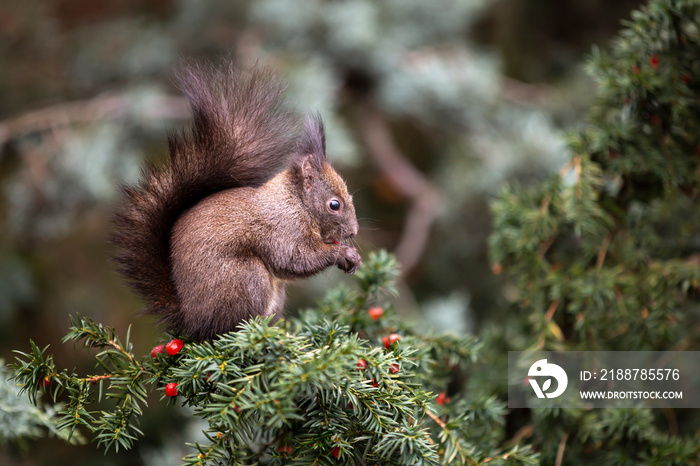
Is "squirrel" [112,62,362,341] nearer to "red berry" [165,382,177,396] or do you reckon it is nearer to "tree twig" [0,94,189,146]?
"red berry" [165,382,177,396]

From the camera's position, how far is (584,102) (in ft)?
6.84

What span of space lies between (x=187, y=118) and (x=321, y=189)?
0.94 metres

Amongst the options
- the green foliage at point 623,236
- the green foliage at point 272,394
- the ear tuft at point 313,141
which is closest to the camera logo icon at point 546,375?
the green foliage at point 623,236

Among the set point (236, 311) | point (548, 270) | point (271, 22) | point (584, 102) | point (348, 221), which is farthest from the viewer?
point (584, 102)

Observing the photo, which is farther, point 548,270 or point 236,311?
point 548,270

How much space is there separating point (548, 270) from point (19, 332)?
1708 millimetres

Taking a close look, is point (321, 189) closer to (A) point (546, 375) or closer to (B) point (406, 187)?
(A) point (546, 375)

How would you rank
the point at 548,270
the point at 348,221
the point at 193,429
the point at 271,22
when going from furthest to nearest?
the point at 271,22 < the point at 193,429 < the point at 548,270 < the point at 348,221

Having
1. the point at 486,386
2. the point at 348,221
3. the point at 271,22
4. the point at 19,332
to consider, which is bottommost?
the point at 19,332

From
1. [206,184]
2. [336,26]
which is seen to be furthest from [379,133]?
[206,184]

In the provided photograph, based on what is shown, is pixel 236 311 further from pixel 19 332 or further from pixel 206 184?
pixel 19 332

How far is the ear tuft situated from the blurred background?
556mm

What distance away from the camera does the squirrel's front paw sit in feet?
3.11

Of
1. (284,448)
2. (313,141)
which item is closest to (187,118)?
(313,141)
